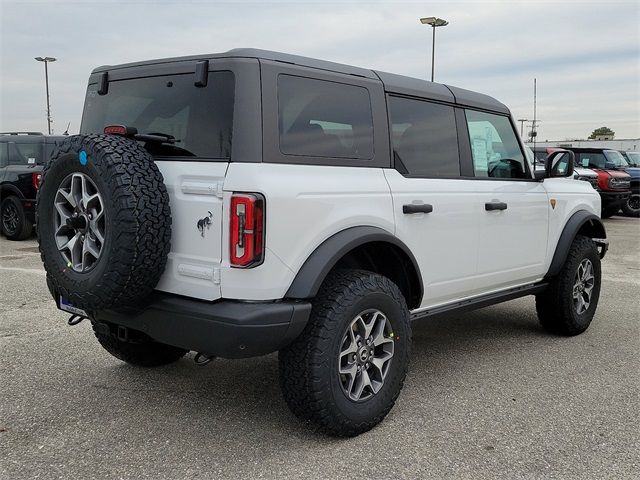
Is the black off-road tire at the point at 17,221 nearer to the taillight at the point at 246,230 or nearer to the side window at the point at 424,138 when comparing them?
the side window at the point at 424,138

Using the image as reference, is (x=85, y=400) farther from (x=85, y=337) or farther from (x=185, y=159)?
(x=185, y=159)

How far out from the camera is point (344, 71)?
11.5ft

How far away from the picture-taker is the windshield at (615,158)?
1692 cm

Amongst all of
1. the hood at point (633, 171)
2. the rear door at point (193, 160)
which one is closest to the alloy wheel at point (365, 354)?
the rear door at point (193, 160)

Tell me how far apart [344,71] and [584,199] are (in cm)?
287

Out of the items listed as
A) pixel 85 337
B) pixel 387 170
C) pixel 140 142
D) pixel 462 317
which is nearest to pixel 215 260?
pixel 140 142

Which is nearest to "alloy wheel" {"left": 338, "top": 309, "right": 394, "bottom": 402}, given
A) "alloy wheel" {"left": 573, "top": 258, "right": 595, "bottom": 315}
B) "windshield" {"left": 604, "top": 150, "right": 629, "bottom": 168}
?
"alloy wheel" {"left": 573, "top": 258, "right": 595, "bottom": 315}

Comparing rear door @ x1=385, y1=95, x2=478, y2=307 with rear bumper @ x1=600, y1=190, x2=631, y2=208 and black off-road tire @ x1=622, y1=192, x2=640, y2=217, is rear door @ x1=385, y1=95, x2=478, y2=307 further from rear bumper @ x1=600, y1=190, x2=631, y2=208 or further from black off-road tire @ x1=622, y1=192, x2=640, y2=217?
black off-road tire @ x1=622, y1=192, x2=640, y2=217

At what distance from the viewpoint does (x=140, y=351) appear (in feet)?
13.9

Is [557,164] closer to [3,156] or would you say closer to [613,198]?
[3,156]

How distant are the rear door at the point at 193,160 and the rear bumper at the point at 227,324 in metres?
0.08

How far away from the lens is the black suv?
10.7 metres

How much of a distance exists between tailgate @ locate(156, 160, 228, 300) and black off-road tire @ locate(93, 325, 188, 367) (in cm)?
121

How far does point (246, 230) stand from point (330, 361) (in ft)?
2.58
